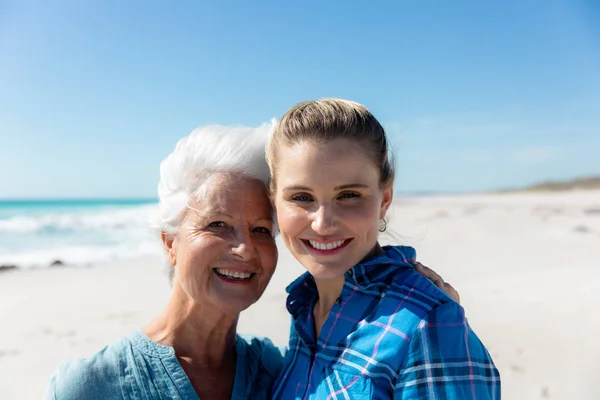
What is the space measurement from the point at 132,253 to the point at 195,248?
13953mm

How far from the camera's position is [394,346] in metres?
1.77

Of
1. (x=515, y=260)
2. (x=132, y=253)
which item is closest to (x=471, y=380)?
(x=515, y=260)

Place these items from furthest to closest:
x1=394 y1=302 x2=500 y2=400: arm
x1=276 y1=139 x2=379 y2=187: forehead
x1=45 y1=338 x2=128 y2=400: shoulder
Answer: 1. x1=45 y1=338 x2=128 y2=400: shoulder
2. x1=276 y1=139 x2=379 y2=187: forehead
3. x1=394 y1=302 x2=500 y2=400: arm

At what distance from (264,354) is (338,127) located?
4.87ft

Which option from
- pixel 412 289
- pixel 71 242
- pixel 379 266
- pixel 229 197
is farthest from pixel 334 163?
pixel 71 242

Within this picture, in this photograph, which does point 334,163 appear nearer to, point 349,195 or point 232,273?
point 349,195

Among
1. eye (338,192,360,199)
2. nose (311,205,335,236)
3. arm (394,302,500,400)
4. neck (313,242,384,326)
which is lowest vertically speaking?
arm (394,302,500,400)

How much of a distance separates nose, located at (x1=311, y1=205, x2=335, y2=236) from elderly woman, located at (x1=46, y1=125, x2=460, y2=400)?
1.85ft

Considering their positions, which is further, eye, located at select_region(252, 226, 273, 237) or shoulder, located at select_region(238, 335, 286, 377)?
shoulder, located at select_region(238, 335, 286, 377)

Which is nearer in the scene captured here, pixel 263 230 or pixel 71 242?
pixel 263 230

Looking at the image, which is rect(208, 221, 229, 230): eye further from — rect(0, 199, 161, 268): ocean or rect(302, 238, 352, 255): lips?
rect(0, 199, 161, 268): ocean

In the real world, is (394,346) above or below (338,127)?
below

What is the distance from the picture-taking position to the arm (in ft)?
5.56

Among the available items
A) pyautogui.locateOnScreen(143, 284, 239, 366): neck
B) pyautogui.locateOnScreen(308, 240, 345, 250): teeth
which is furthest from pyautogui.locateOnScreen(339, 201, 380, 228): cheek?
pyautogui.locateOnScreen(143, 284, 239, 366): neck
